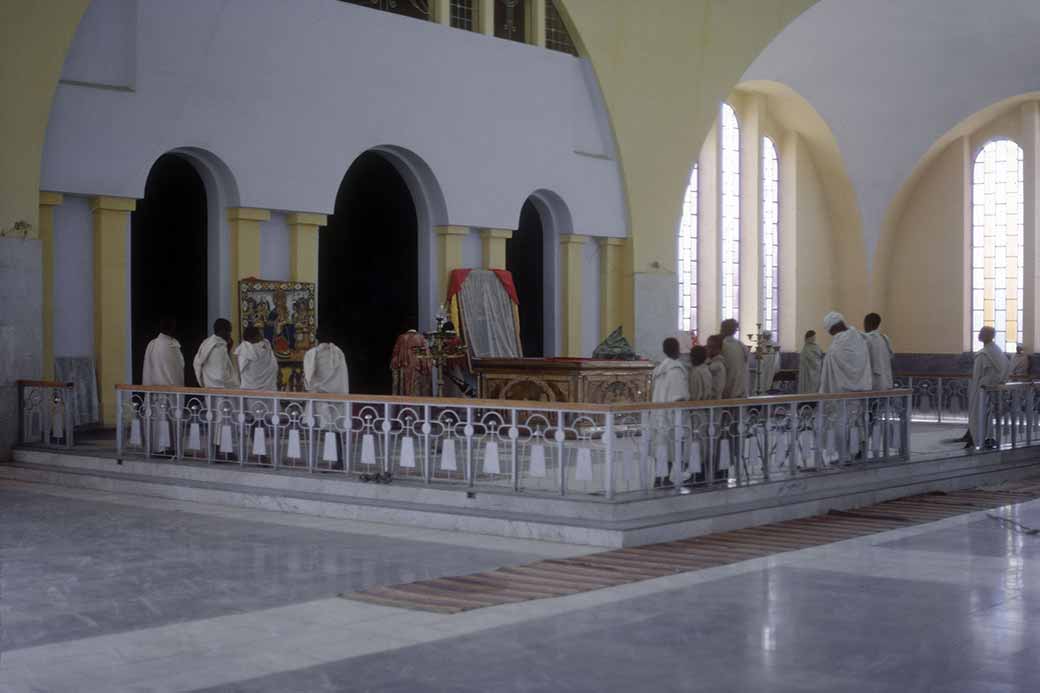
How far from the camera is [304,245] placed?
16.6 meters

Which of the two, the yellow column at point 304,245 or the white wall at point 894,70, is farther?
the white wall at point 894,70

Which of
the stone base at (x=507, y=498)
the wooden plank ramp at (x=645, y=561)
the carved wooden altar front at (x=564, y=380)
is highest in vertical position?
the carved wooden altar front at (x=564, y=380)

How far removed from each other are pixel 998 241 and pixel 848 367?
1685cm

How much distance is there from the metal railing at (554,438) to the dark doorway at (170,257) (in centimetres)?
254

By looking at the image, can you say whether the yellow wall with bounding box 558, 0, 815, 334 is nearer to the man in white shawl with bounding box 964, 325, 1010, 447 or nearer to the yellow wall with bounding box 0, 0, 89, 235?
the man in white shawl with bounding box 964, 325, 1010, 447

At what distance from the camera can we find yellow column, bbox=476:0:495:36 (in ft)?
60.4

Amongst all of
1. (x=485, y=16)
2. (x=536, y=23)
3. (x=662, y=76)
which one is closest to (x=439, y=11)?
(x=485, y=16)

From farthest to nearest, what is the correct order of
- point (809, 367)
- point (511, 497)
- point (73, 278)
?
point (809, 367)
point (73, 278)
point (511, 497)

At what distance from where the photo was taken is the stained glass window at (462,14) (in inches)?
725

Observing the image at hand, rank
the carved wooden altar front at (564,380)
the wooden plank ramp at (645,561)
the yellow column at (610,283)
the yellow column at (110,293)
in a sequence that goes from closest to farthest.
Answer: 1. the wooden plank ramp at (645,561)
2. the yellow column at (110,293)
3. the carved wooden altar front at (564,380)
4. the yellow column at (610,283)

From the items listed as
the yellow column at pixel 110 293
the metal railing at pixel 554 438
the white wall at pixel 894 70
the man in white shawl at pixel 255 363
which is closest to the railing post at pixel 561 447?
the metal railing at pixel 554 438

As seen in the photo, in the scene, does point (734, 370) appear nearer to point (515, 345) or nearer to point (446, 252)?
point (515, 345)

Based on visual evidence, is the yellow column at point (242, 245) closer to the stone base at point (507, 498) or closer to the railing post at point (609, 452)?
the stone base at point (507, 498)

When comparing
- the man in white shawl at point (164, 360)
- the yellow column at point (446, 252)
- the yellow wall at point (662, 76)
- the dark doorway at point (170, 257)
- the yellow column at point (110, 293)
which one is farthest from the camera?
the yellow wall at point (662, 76)
